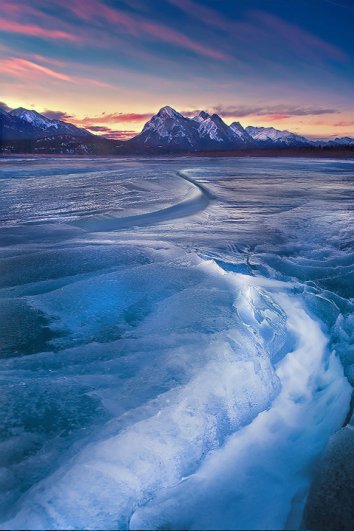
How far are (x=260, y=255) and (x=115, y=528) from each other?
15.7 feet

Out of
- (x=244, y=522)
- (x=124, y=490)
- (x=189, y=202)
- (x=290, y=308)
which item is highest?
(x=189, y=202)

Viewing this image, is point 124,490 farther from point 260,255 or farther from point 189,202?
point 189,202

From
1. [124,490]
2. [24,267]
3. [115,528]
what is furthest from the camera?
[24,267]

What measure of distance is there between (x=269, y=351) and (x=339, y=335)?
3.38 feet

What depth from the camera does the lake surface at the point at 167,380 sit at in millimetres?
2025

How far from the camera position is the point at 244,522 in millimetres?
1995

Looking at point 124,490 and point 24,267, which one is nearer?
point 124,490

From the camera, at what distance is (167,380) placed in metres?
2.76

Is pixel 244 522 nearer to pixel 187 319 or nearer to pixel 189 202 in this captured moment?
pixel 187 319

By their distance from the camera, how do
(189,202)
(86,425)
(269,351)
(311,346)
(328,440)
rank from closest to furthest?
(86,425) < (328,440) < (269,351) < (311,346) < (189,202)

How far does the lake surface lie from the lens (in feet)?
6.64

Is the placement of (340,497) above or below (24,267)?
below

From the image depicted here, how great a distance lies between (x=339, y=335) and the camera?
394cm

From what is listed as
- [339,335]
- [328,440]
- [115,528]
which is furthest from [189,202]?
[115,528]
